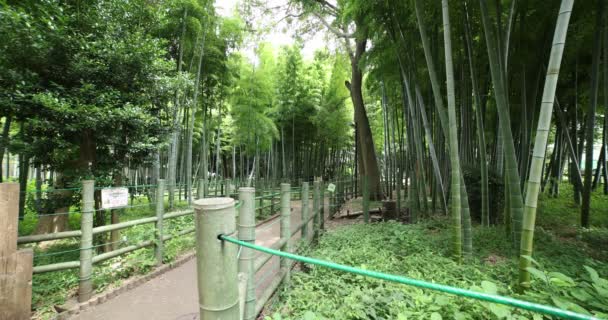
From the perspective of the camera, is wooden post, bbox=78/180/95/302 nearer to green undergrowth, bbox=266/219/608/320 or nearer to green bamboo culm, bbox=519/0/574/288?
green undergrowth, bbox=266/219/608/320

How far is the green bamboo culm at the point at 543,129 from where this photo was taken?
1630mm

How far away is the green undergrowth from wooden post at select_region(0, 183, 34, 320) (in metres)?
1.31

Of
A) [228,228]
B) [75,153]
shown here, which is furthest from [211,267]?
[75,153]

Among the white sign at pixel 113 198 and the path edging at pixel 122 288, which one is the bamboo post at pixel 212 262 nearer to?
the path edging at pixel 122 288

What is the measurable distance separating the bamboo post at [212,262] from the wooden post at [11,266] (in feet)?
4.14

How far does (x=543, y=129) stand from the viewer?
68.6 inches

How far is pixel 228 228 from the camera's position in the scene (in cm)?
87

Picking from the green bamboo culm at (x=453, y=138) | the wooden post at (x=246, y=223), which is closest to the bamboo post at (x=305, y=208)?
the green bamboo culm at (x=453, y=138)

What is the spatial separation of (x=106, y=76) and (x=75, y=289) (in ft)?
7.94

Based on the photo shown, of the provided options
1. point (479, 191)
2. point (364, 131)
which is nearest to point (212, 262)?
point (479, 191)

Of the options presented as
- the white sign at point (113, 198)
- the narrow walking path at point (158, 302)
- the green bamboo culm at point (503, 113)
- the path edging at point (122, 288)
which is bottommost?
the narrow walking path at point (158, 302)

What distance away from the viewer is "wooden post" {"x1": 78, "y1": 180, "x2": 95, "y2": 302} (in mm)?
2426

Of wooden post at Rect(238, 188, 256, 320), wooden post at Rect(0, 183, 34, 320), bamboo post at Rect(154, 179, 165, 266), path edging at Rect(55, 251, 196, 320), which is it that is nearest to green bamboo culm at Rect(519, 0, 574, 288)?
wooden post at Rect(238, 188, 256, 320)

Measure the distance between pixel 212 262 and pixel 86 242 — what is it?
2.37m
